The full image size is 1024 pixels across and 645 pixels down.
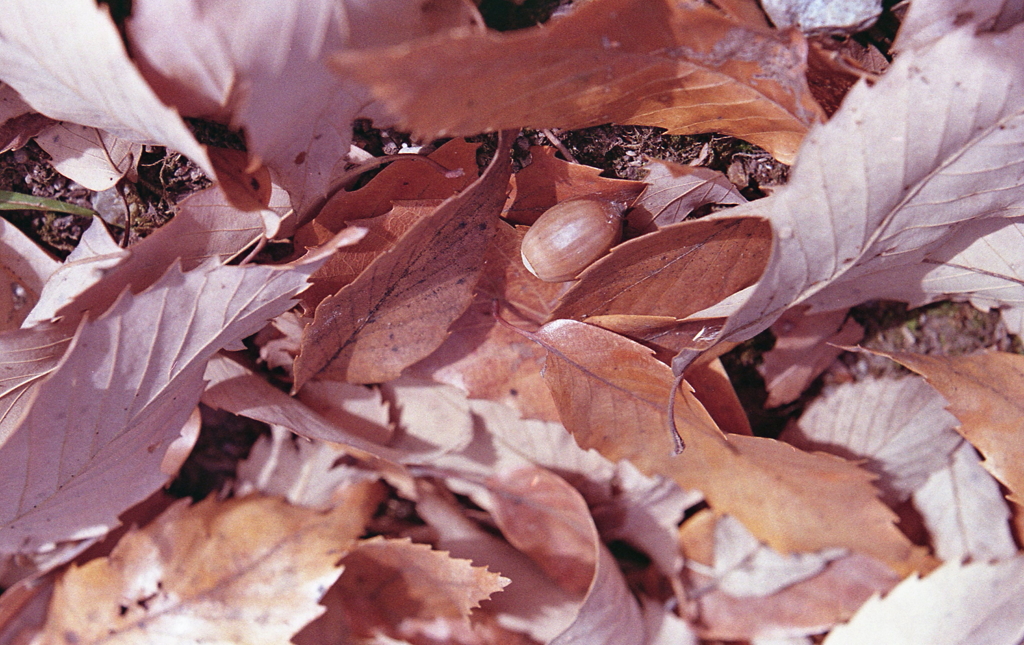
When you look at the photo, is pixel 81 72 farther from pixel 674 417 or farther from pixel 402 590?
pixel 402 590

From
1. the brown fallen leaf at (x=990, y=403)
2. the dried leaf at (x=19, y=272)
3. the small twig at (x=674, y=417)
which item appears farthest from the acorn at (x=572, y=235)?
the dried leaf at (x=19, y=272)

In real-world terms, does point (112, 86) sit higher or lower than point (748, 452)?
higher

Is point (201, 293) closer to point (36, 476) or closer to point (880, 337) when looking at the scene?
point (36, 476)

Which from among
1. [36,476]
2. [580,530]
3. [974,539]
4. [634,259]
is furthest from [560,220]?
[974,539]

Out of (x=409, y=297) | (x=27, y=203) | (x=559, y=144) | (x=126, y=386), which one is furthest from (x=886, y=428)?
(x=27, y=203)

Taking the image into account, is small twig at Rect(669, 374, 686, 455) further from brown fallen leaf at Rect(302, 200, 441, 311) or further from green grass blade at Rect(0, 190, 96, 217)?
green grass blade at Rect(0, 190, 96, 217)

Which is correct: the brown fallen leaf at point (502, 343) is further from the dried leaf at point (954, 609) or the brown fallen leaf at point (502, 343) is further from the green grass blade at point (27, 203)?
the dried leaf at point (954, 609)
